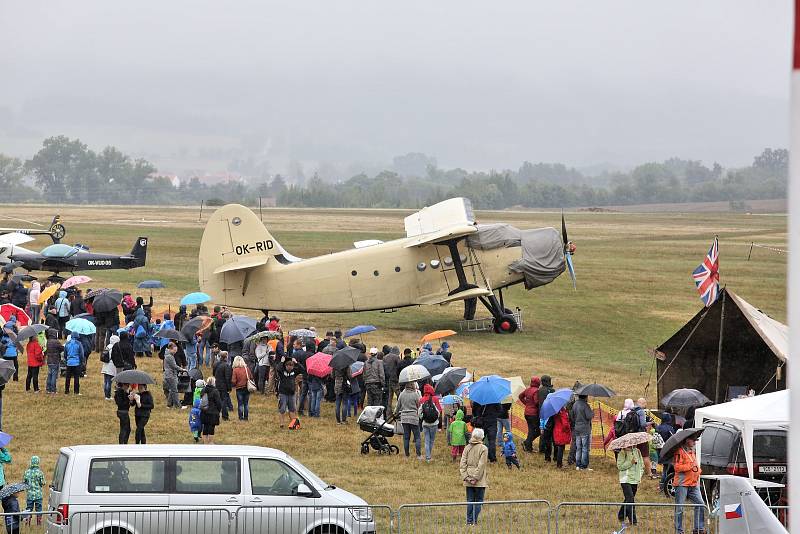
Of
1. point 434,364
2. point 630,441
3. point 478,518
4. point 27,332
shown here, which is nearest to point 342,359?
point 434,364

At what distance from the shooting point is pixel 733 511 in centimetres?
829

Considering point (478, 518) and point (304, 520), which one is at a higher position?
point (304, 520)

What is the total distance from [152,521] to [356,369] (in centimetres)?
835

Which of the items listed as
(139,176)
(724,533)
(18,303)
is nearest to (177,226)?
(18,303)

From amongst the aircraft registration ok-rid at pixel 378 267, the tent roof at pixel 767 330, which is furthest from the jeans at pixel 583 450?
the aircraft registration ok-rid at pixel 378 267

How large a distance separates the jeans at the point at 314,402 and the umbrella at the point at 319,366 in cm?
39

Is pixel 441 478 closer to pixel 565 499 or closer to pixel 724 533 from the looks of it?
pixel 565 499

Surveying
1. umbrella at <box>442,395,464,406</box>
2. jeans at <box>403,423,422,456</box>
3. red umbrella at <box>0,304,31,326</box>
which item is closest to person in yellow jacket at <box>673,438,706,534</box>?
jeans at <box>403,423,422,456</box>

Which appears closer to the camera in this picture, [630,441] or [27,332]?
[630,441]

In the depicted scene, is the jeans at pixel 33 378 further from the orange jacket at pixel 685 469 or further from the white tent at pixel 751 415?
the orange jacket at pixel 685 469

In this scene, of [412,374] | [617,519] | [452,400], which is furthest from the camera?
[452,400]

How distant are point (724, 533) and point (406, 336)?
21561 mm

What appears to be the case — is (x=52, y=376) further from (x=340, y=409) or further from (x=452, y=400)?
(x=452, y=400)

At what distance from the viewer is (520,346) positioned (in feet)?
94.1
